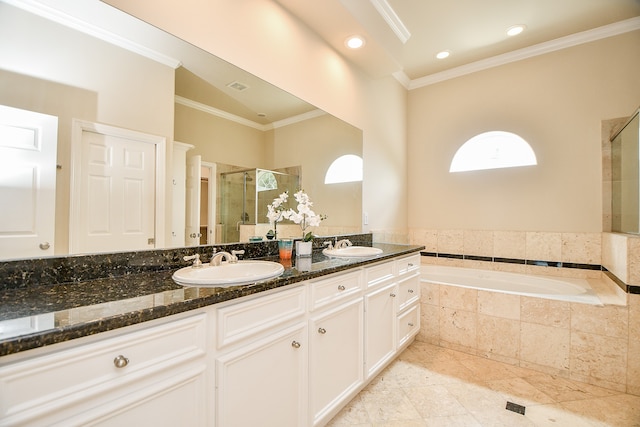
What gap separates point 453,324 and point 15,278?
9.25ft

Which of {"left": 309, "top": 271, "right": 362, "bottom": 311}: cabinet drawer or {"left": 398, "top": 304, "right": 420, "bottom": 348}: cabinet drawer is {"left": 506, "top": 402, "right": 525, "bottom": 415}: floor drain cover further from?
{"left": 309, "top": 271, "right": 362, "bottom": 311}: cabinet drawer

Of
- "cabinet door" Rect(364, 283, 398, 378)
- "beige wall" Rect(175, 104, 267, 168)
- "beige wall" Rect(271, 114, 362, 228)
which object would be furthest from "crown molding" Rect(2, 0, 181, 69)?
"cabinet door" Rect(364, 283, 398, 378)

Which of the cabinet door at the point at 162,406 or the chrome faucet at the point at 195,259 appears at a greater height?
the chrome faucet at the point at 195,259

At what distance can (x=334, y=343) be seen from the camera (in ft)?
4.95

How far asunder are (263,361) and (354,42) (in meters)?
2.33

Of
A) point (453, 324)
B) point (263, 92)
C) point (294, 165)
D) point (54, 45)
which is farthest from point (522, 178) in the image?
point (54, 45)

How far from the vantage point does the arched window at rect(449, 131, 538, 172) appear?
3.03 meters

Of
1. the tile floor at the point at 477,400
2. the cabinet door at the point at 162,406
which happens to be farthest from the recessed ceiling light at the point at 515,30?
the cabinet door at the point at 162,406

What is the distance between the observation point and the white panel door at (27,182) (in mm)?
940

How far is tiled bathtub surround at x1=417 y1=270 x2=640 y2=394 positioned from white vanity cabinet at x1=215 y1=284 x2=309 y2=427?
172 cm

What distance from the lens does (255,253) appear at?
5.72 feet

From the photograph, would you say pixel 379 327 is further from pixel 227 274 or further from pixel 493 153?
pixel 493 153

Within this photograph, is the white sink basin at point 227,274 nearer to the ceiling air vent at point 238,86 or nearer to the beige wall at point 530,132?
the ceiling air vent at point 238,86

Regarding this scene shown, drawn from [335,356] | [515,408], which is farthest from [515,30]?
[335,356]
